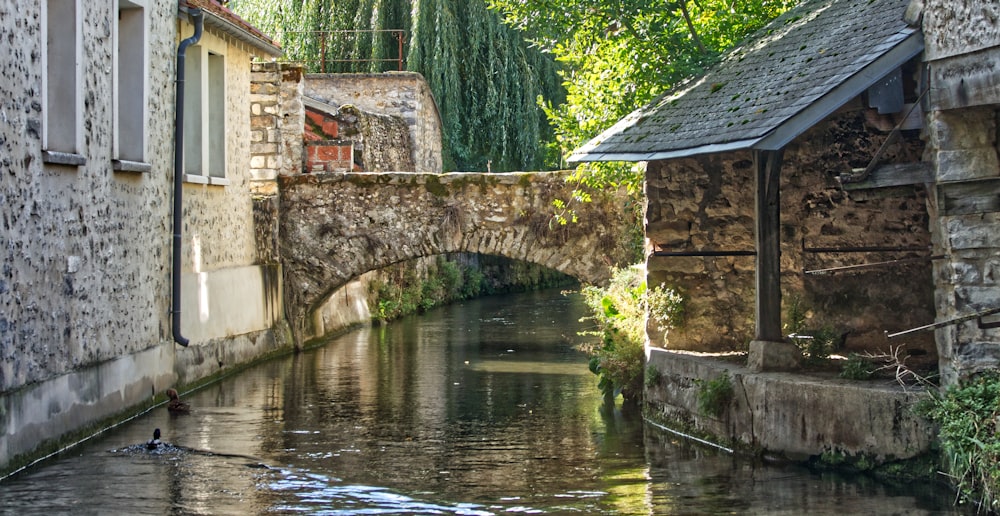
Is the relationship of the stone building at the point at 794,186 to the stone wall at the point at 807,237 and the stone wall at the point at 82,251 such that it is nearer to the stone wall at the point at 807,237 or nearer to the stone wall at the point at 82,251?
the stone wall at the point at 807,237

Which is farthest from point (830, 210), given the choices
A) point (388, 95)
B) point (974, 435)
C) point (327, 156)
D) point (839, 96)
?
point (388, 95)

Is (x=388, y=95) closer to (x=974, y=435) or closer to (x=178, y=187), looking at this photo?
(x=178, y=187)

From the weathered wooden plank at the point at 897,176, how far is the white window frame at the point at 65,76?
5823 millimetres

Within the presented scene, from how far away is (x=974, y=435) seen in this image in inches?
287

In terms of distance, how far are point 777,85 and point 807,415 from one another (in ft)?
8.00

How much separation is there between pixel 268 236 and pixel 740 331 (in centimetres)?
758

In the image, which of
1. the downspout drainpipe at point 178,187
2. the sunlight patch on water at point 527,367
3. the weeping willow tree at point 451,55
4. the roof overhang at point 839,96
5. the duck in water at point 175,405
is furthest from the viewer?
the weeping willow tree at point 451,55

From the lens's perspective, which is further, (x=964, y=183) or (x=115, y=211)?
(x=115, y=211)

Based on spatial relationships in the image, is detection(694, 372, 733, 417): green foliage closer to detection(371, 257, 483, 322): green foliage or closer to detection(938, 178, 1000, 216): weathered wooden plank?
detection(938, 178, 1000, 216): weathered wooden plank

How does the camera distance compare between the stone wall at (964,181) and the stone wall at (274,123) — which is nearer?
the stone wall at (964,181)

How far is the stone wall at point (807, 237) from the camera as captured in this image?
414 inches

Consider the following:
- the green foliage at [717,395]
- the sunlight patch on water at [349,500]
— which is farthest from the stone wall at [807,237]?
the sunlight patch on water at [349,500]

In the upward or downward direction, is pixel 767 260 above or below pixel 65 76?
below

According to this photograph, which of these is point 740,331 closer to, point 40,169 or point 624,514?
point 624,514
